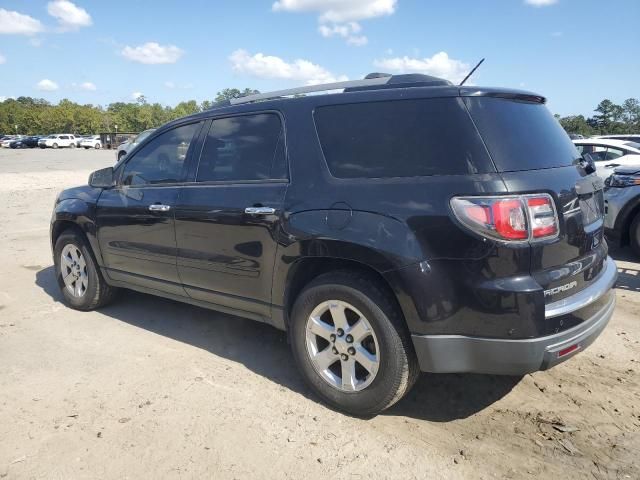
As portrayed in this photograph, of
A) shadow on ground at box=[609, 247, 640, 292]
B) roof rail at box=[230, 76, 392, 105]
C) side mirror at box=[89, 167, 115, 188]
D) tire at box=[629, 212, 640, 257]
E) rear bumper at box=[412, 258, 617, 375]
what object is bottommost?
shadow on ground at box=[609, 247, 640, 292]

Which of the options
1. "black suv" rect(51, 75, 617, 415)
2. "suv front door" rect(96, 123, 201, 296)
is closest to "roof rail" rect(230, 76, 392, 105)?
"black suv" rect(51, 75, 617, 415)

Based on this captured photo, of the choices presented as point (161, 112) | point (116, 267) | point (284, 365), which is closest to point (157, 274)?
point (116, 267)

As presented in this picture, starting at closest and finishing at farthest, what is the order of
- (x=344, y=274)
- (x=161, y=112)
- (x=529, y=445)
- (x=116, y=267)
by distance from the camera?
(x=529, y=445) < (x=344, y=274) < (x=116, y=267) < (x=161, y=112)

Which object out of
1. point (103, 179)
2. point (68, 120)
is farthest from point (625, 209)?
point (68, 120)

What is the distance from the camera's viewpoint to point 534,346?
2.57 metres

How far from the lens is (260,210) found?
3361 mm

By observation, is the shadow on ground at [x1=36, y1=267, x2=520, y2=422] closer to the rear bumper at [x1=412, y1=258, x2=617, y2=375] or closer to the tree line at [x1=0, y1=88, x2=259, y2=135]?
the rear bumper at [x1=412, y1=258, x2=617, y2=375]

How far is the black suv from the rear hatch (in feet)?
0.04

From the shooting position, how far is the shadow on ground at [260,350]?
324cm

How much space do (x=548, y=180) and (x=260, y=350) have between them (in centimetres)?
249

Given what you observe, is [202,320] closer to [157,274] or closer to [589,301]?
[157,274]

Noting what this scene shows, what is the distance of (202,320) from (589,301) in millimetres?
3266

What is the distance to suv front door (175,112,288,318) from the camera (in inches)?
133

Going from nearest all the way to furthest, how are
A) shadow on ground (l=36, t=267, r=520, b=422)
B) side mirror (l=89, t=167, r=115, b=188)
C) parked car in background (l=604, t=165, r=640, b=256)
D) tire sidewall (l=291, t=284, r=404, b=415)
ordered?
tire sidewall (l=291, t=284, r=404, b=415), shadow on ground (l=36, t=267, r=520, b=422), side mirror (l=89, t=167, r=115, b=188), parked car in background (l=604, t=165, r=640, b=256)
